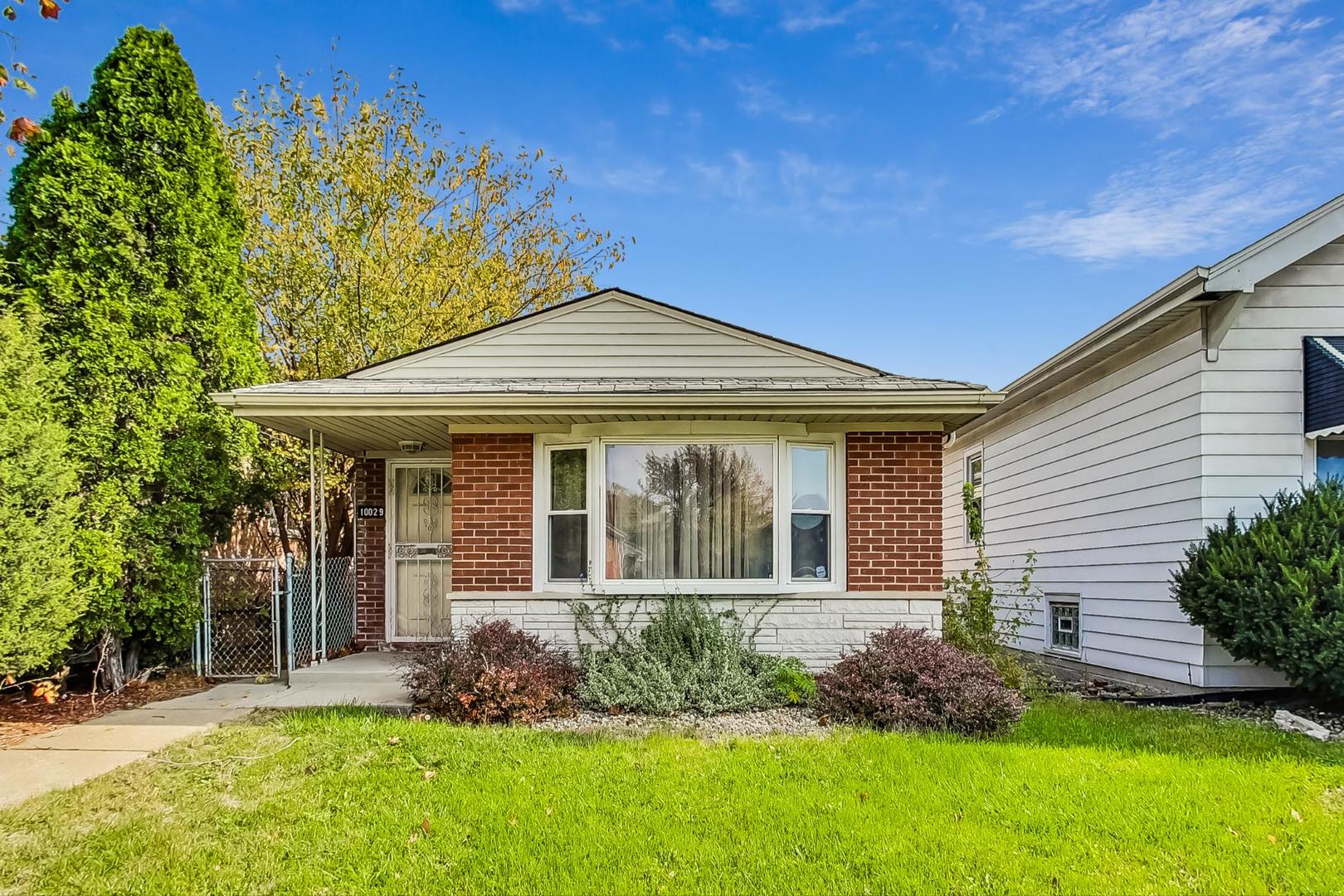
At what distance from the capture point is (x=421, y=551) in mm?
10062

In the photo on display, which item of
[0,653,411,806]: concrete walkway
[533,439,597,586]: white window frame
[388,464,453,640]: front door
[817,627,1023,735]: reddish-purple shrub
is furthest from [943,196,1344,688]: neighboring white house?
[388,464,453,640]: front door

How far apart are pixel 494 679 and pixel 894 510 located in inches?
165

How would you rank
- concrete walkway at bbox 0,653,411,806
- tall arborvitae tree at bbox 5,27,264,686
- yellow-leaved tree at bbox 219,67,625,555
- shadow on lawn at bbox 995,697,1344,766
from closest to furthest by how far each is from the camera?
concrete walkway at bbox 0,653,411,806 < shadow on lawn at bbox 995,697,1344,766 < tall arborvitae tree at bbox 5,27,264,686 < yellow-leaved tree at bbox 219,67,625,555

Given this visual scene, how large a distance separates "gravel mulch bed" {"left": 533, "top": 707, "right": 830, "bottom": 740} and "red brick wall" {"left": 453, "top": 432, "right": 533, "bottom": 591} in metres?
1.76

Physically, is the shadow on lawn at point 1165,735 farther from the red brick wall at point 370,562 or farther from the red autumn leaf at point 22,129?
the red brick wall at point 370,562

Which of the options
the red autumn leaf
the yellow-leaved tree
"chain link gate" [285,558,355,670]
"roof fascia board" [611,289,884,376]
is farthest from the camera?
the yellow-leaved tree

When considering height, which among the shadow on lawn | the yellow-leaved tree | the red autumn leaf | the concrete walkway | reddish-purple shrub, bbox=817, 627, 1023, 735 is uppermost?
the yellow-leaved tree

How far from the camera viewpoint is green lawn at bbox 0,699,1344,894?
140 inches

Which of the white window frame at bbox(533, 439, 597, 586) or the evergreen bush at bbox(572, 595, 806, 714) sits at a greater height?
the white window frame at bbox(533, 439, 597, 586)

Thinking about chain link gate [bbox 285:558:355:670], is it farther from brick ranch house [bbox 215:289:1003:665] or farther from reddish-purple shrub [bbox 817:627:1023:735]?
reddish-purple shrub [bbox 817:627:1023:735]

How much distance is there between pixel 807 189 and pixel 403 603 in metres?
9.91

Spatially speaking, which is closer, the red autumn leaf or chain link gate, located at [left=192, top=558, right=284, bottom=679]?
the red autumn leaf

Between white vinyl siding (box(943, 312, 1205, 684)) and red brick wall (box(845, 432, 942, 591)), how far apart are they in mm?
2190

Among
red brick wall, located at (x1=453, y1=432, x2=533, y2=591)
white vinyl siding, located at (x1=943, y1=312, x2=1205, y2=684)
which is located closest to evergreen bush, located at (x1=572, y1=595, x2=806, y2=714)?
red brick wall, located at (x1=453, y1=432, x2=533, y2=591)
